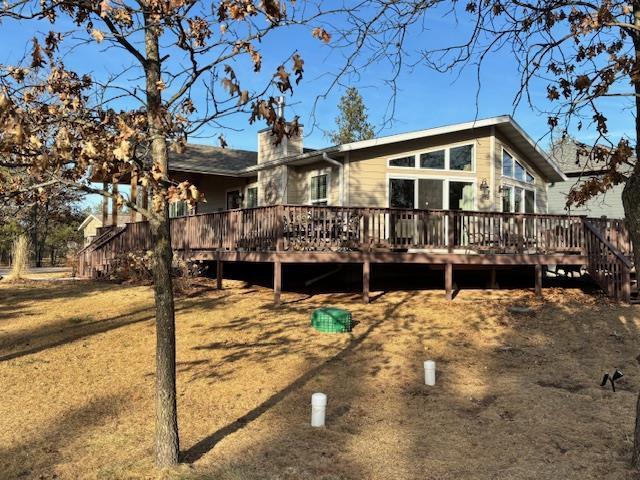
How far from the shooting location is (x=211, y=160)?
18609mm

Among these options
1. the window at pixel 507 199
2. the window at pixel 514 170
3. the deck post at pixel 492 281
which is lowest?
the deck post at pixel 492 281

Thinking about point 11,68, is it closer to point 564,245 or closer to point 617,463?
point 617,463

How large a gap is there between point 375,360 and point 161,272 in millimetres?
4248

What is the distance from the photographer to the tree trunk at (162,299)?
13.4 feet

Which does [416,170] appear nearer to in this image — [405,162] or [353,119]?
[405,162]

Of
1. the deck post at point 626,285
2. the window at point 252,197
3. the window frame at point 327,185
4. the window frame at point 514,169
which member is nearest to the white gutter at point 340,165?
the window frame at point 327,185

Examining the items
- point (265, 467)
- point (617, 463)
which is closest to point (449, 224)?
point (617, 463)

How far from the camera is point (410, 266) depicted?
1466 cm

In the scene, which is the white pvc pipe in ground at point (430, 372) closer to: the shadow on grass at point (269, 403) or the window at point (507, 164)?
the shadow on grass at point (269, 403)

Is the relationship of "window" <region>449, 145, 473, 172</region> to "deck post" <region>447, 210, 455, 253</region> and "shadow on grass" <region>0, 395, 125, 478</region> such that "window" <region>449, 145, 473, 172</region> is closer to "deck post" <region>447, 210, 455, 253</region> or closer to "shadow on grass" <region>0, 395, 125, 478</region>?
"deck post" <region>447, 210, 455, 253</region>

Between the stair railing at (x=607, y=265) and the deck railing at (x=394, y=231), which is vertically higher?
the deck railing at (x=394, y=231)

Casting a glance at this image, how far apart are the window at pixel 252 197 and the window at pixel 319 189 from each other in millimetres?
3106

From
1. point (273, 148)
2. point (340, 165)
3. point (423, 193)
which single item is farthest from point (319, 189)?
point (423, 193)

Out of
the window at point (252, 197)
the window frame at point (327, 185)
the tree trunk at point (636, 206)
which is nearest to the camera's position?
the tree trunk at point (636, 206)
